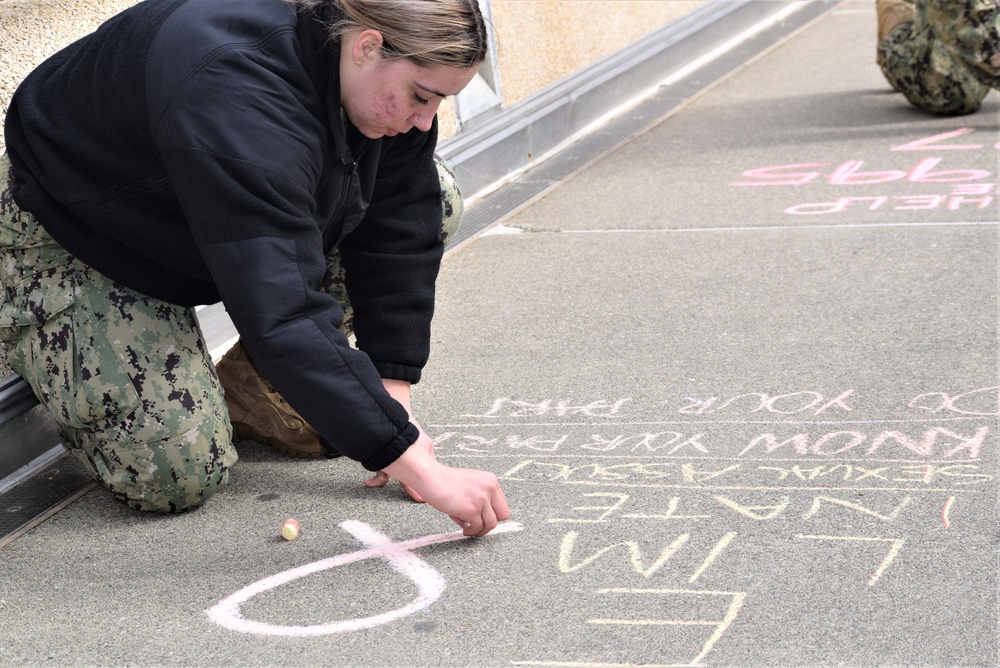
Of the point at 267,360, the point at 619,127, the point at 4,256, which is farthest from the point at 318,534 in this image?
the point at 619,127

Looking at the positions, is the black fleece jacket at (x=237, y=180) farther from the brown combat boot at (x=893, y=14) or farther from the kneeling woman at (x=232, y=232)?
the brown combat boot at (x=893, y=14)

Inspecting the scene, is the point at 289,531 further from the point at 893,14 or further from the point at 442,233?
the point at 893,14

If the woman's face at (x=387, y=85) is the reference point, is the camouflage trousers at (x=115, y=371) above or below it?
below

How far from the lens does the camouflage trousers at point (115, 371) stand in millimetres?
2514

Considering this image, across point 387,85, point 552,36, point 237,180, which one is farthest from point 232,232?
point 552,36

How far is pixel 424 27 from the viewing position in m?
2.06

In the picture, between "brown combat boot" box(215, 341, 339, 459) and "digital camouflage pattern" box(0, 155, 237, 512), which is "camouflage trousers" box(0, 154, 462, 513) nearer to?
"digital camouflage pattern" box(0, 155, 237, 512)

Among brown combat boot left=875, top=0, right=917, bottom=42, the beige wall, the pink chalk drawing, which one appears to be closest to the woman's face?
the pink chalk drawing

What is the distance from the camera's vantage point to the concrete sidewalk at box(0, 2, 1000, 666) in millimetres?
2023

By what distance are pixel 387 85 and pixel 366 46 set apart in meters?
0.08

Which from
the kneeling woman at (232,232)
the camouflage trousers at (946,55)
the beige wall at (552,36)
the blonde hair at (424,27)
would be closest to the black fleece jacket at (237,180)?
the kneeling woman at (232,232)

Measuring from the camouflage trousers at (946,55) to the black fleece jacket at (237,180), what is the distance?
3.18 meters

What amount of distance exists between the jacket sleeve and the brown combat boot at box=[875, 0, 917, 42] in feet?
11.2

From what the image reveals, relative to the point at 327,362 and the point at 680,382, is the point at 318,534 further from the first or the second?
the point at 680,382
